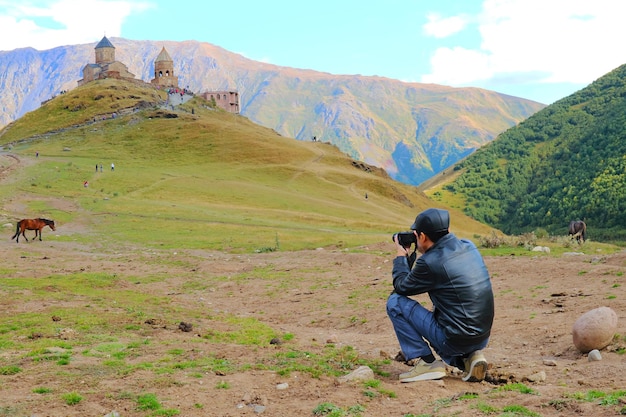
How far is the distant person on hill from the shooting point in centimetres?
907

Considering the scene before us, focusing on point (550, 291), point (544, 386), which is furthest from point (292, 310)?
point (544, 386)

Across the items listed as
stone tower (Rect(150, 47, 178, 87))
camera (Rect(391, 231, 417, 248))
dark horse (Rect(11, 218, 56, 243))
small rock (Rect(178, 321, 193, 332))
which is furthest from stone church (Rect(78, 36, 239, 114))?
camera (Rect(391, 231, 417, 248))

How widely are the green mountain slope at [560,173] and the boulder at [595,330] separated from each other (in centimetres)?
9262

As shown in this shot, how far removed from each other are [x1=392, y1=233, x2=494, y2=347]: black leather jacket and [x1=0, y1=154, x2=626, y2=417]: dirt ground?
3.06 ft

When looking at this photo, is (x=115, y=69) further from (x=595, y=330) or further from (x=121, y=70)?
(x=595, y=330)

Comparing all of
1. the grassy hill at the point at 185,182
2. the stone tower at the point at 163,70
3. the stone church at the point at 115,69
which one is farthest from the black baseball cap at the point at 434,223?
the stone tower at the point at 163,70

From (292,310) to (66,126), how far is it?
120m

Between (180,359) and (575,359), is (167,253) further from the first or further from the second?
(575,359)

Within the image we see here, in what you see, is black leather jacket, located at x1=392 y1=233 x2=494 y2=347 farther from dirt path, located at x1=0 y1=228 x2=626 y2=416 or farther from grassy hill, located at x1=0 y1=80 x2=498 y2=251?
grassy hill, located at x1=0 y1=80 x2=498 y2=251

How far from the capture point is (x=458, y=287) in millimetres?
9047

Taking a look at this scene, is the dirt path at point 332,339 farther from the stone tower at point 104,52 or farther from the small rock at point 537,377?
the stone tower at point 104,52

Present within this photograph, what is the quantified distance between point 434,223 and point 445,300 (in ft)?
3.93

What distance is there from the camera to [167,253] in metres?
34.6

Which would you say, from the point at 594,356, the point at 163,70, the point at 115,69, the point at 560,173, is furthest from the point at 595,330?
the point at 115,69
